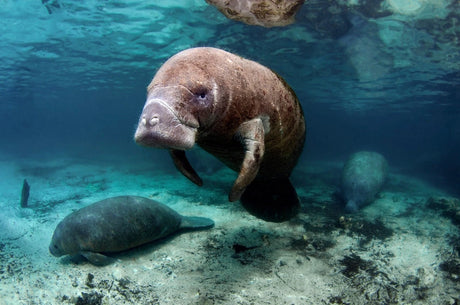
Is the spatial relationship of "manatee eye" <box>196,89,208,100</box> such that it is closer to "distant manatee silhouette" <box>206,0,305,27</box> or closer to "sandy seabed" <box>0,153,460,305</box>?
"sandy seabed" <box>0,153,460,305</box>

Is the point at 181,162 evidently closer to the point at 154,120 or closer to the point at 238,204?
the point at 154,120

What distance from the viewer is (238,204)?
7863 millimetres

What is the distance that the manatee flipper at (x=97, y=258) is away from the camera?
462 cm

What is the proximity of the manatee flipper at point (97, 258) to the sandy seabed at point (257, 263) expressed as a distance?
10 centimetres

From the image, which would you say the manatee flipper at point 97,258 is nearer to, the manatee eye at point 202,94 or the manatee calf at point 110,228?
the manatee calf at point 110,228

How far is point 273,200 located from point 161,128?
3.18 meters

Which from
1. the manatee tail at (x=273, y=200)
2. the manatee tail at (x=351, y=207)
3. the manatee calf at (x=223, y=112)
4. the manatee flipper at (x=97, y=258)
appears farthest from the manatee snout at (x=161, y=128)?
the manatee tail at (x=351, y=207)

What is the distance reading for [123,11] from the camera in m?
13.4

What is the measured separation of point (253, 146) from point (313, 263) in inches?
116

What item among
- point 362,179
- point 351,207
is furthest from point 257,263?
point 362,179

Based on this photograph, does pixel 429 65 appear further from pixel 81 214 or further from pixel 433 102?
pixel 81 214

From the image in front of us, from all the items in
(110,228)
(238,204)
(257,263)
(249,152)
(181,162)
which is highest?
(249,152)

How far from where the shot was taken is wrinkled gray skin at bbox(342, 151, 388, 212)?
A: 29.8ft

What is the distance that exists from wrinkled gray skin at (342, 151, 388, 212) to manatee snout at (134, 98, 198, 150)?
7.52 metres
